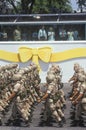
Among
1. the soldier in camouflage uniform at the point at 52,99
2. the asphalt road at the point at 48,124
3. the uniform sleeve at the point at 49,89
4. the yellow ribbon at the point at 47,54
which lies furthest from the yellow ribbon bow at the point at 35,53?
the uniform sleeve at the point at 49,89

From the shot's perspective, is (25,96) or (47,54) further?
(47,54)

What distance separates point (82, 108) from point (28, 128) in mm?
1422

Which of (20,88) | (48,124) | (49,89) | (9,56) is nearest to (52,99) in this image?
(49,89)

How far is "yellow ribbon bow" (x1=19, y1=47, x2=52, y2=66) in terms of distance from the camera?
72.6 feet

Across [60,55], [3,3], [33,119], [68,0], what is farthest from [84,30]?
[68,0]

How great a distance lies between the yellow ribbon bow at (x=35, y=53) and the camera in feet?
72.6

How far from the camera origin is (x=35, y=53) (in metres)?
22.2

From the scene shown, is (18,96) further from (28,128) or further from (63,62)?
(63,62)

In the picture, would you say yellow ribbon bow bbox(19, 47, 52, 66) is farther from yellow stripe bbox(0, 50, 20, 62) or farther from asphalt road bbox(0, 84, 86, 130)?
asphalt road bbox(0, 84, 86, 130)

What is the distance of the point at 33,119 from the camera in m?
14.4

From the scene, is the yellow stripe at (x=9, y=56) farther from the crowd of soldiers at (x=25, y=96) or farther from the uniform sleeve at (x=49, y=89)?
the uniform sleeve at (x=49, y=89)

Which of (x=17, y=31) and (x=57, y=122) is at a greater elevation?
(x=17, y=31)

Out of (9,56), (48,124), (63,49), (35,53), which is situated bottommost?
(48,124)

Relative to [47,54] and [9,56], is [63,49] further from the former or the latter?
[9,56]
